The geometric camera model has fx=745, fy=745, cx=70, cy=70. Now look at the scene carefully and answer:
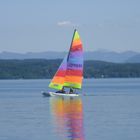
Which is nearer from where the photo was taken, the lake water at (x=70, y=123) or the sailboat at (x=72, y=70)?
the lake water at (x=70, y=123)

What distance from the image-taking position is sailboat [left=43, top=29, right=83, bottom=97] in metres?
83.5

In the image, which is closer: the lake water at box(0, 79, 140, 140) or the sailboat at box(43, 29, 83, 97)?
the lake water at box(0, 79, 140, 140)

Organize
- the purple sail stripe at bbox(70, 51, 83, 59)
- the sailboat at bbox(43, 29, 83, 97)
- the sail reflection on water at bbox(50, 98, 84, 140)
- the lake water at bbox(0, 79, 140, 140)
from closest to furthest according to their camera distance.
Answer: the lake water at bbox(0, 79, 140, 140) → the sail reflection on water at bbox(50, 98, 84, 140) → the purple sail stripe at bbox(70, 51, 83, 59) → the sailboat at bbox(43, 29, 83, 97)

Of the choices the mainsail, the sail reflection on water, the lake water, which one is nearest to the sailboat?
the mainsail

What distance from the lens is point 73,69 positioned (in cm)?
8406

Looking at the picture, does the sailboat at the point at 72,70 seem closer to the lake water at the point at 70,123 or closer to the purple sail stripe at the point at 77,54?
the purple sail stripe at the point at 77,54

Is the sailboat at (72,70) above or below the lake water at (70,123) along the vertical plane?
above

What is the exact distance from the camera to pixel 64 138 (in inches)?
1634

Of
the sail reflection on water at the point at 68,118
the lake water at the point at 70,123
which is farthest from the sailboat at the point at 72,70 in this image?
the lake water at the point at 70,123

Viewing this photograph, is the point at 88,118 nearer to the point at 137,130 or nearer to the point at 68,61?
the point at 137,130

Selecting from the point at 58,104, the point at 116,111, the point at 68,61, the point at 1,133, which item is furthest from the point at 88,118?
the point at 68,61

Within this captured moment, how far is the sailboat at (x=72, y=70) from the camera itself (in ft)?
274

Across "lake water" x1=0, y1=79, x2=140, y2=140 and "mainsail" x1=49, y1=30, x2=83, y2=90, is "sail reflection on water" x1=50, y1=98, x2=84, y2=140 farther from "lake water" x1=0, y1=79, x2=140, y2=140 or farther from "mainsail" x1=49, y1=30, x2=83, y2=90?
"mainsail" x1=49, y1=30, x2=83, y2=90

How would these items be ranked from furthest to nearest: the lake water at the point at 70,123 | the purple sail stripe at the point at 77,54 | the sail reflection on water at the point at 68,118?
1. the purple sail stripe at the point at 77,54
2. the sail reflection on water at the point at 68,118
3. the lake water at the point at 70,123
